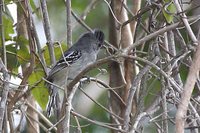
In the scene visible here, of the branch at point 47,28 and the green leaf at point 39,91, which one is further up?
the branch at point 47,28

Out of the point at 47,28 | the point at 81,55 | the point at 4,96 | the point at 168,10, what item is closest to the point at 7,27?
the point at 47,28

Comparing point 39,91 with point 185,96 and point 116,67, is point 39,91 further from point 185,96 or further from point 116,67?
point 185,96

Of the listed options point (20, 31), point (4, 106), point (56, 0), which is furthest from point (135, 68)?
point (56, 0)

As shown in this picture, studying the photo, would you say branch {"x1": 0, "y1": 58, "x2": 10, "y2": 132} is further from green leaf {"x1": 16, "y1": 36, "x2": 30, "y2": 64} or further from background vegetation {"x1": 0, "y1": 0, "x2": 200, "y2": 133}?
green leaf {"x1": 16, "y1": 36, "x2": 30, "y2": 64}

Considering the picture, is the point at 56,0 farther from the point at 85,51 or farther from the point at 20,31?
the point at 20,31

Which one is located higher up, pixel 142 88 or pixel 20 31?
pixel 20 31

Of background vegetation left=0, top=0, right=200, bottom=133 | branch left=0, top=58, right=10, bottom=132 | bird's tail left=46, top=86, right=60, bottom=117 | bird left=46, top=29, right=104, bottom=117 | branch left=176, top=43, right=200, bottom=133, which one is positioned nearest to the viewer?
branch left=176, top=43, right=200, bottom=133

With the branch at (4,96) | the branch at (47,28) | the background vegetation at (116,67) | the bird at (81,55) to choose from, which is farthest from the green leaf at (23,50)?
the bird at (81,55)

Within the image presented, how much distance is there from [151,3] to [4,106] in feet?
3.98

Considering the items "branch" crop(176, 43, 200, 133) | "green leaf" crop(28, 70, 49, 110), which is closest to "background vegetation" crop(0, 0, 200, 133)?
"green leaf" crop(28, 70, 49, 110)

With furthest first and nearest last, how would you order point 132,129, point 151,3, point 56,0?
point 56,0 < point 151,3 < point 132,129

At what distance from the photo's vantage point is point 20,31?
4.44 meters

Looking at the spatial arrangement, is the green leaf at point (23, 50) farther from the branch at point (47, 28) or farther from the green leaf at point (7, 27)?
the branch at point (47, 28)

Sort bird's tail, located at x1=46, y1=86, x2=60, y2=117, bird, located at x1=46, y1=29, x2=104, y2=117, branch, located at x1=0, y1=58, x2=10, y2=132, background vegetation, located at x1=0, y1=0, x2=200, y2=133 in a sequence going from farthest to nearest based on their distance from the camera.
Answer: bird, located at x1=46, y1=29, x2=104, y2=117, bird's tail, located at x1=46, y1=86, x2=60, y2=117, branch, located at x1=0, y1=58, x2=10, y2=132, background vegetation, located at x1=0, y1=0, x2=200, y2=133
